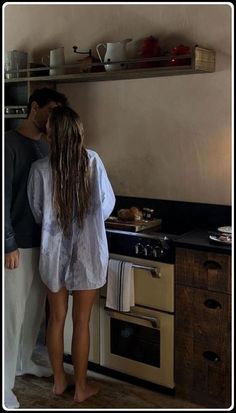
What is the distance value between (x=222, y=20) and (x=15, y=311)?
5.99 feet

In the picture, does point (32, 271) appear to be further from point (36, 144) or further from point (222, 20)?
point (222, 20)

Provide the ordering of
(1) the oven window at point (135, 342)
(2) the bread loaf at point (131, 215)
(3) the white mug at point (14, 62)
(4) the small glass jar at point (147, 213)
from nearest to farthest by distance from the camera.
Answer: (1) the oven window at point (135, 342) < (2) the bread loaf at point (131, 215) < (4) the small glass jar at point (147, 213) < (3) the white mug at point (14, 62)

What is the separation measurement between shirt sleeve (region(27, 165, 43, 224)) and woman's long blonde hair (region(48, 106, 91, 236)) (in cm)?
8

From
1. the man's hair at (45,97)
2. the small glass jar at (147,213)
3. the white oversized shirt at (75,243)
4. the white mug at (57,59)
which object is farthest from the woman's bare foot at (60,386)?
the white mug at (57,59)

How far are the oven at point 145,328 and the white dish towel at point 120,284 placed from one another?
4cm

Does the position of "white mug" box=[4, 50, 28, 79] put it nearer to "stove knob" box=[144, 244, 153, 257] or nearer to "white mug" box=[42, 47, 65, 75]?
"white mug" box=[42, 47, 65, 75]

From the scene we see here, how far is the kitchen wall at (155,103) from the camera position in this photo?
2.67 meters

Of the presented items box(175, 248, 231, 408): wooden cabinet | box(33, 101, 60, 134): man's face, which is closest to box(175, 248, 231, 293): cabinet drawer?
box(175, 248, 231, 408): wooden cabinet

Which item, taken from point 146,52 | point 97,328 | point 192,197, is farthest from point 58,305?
point 146,52

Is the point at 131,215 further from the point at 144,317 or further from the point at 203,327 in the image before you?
the point at 203,327

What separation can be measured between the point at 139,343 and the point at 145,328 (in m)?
0.10

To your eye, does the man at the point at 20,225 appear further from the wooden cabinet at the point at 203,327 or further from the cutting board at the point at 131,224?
the wooden cabinet at the point at 203,327

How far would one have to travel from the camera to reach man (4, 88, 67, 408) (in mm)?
2244

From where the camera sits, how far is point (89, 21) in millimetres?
3107
